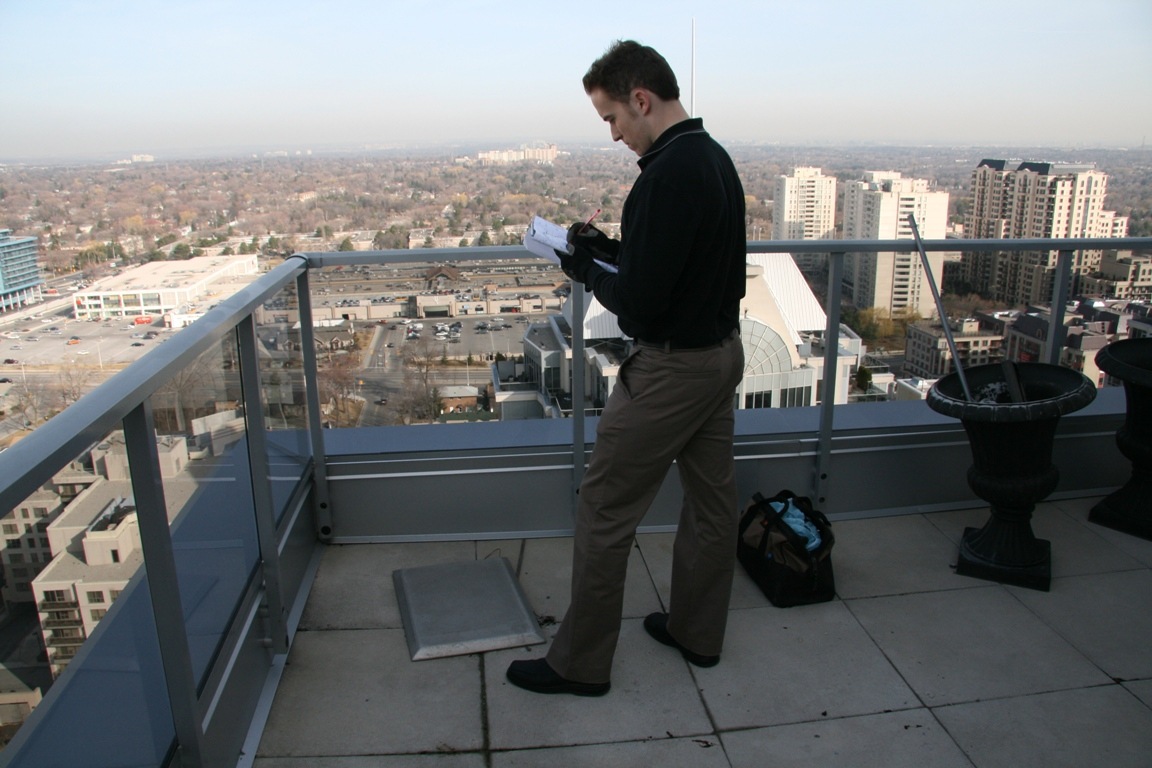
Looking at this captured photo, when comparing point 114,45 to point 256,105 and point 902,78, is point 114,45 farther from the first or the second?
point 902,78

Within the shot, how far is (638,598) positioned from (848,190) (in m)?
3.44

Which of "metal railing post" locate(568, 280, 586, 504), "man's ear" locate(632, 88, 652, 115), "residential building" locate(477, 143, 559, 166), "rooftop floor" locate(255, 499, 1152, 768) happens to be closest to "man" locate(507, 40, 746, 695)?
"man's ear" locate(632, 88, 652, 115)

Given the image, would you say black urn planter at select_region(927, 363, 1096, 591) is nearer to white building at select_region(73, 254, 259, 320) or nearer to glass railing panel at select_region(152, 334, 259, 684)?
glass railing panel at select_region(152, 334, 259, 684)

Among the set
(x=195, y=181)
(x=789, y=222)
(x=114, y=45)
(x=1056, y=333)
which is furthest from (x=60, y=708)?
(x=114, y=45)

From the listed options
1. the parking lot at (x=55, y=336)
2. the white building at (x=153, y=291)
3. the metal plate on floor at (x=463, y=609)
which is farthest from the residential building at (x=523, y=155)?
the metal plate on floor at (x=463, y=609)

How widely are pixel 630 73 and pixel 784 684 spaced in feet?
6.05

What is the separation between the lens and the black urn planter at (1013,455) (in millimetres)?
2867

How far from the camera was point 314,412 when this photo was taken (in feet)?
10.7

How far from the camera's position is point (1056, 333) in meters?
3.67

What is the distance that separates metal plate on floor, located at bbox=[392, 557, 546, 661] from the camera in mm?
2656

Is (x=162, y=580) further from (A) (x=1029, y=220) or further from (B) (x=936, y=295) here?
(A) (x=1029, y=220)

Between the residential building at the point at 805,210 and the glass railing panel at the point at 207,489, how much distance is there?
2.24 m

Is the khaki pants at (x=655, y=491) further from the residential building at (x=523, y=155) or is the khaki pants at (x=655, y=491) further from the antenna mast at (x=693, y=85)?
the residential building at (x=523, y=155)

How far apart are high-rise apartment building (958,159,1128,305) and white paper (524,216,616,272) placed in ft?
6.70
